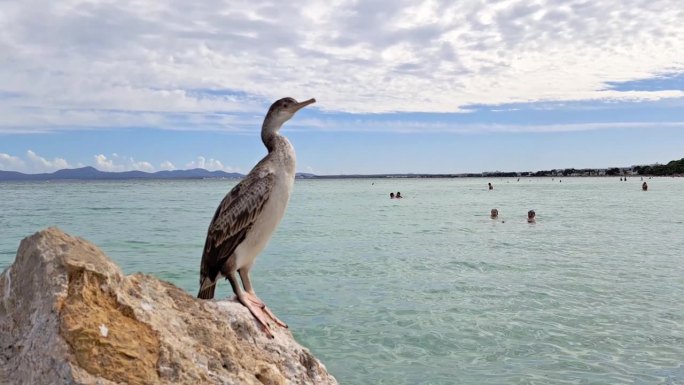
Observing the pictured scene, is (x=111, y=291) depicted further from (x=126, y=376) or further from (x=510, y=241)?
(x=510, y=241)

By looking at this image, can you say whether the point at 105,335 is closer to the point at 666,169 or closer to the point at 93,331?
the point at 93,331

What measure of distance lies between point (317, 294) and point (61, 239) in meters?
9.79

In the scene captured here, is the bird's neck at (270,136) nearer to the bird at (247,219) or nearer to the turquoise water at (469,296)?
the bird at (247,219)

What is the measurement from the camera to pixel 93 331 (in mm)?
2643

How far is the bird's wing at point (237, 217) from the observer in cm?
456

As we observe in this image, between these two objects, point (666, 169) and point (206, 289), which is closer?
point (206, 289)

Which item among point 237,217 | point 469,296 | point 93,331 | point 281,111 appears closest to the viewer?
point 93,331

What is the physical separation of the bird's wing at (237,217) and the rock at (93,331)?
1.12 m

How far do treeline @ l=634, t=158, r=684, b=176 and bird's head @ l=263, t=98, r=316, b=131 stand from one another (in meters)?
174

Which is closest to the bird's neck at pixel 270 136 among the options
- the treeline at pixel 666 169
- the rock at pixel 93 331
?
the rock at pixel 93 331

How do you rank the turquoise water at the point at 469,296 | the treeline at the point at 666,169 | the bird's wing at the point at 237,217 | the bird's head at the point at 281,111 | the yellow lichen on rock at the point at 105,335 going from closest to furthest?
1. the yellow lichen on rock at the point at 105,335
2. the bird's wing at the point at 237,217
3. the bird's head at the point at 281,111
4. the turquoise water at the point at 469,296
5. the treeline at the point at 666,169

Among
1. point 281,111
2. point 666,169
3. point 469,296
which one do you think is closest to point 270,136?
point 281,111

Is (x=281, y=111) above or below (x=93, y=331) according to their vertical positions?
above

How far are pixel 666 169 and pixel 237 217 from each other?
185 m
